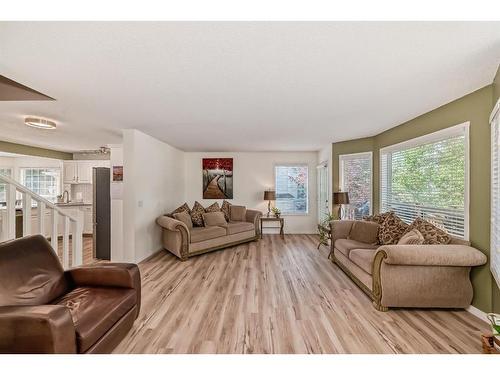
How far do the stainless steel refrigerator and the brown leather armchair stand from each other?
95.6 inches

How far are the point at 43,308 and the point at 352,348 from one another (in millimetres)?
2233

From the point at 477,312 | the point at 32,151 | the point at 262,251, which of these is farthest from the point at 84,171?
the point at 477,312

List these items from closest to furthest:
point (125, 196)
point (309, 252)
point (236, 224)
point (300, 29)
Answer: point (300, 29) → point (125, 196) → point (309, 252) → point (236, 224)

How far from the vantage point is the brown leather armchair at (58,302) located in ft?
4.30

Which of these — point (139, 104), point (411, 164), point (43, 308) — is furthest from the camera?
point (411, 164)

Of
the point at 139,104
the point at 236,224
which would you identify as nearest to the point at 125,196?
the point at 139,104

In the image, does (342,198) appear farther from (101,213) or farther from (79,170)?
(79,170)

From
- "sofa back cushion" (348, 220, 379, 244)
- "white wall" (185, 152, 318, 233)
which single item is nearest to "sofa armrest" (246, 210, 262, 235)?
"white wall" (185, 152, 318, 233)

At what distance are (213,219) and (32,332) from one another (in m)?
4.13

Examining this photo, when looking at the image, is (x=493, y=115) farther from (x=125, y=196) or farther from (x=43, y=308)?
(x=125, y=196)

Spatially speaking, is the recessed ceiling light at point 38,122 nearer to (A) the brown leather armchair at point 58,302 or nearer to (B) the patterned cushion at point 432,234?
(A) the brown leather armchair at point 58,302

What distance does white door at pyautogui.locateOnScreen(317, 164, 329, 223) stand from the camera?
5.97 m

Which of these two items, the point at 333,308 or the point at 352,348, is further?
the point at 333,308
